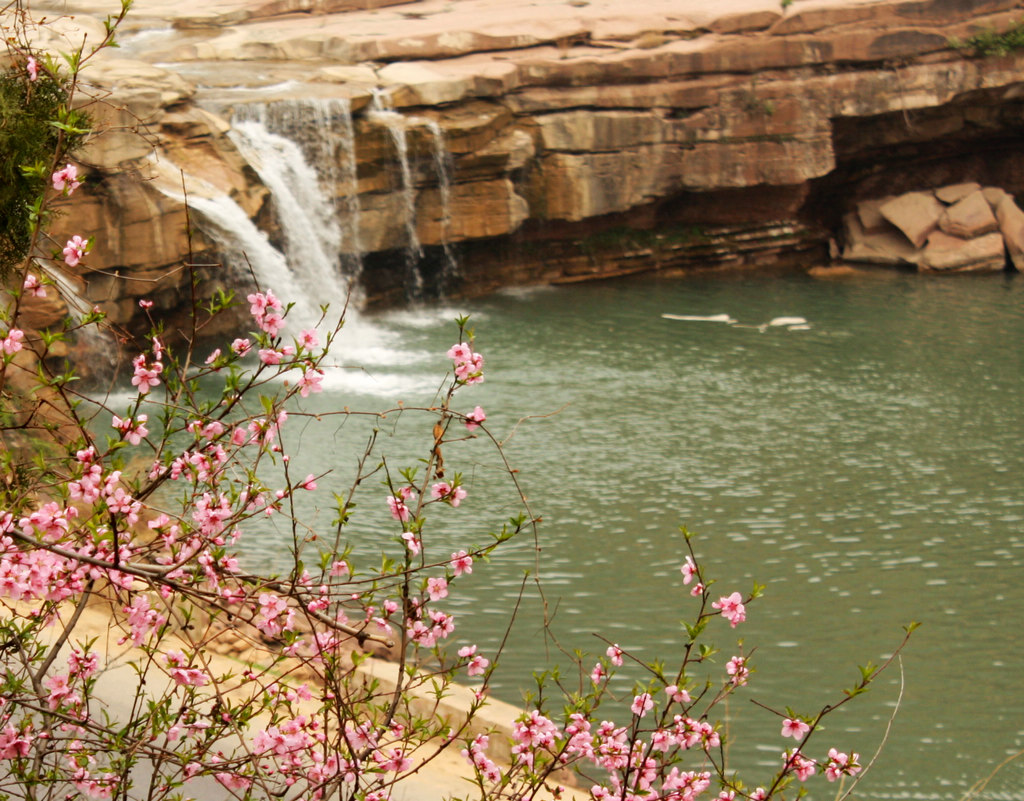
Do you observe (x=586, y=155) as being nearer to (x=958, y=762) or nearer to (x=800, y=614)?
(x=800, y=614)

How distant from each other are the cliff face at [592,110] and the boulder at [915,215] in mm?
766

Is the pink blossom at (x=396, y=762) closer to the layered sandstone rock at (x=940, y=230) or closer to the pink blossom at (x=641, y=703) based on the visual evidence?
the pink blossom at (x=641, y=703)

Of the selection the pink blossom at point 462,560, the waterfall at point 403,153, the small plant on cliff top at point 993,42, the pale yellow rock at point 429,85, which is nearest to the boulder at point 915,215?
the small plant on cliff top at point 993,42

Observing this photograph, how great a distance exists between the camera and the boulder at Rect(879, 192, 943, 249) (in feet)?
50.8

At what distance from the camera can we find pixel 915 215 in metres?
15.6

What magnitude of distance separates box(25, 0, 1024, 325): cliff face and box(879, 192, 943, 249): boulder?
77 centimetres

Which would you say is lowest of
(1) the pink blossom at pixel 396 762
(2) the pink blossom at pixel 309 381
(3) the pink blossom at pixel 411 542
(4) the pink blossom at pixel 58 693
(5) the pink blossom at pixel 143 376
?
(1) the pink blossom at pixel 396 762

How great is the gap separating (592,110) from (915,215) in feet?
15.2

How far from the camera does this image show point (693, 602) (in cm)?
648

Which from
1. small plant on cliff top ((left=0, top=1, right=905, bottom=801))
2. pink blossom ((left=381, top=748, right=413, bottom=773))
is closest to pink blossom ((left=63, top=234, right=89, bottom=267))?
small plant on cliff top ((left=0, top=1, right=905, bottom=801))

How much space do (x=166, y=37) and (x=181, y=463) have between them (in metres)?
13.8

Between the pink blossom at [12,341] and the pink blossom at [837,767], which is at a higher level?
the pink blossom at [12,341]

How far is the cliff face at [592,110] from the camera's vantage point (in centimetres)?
1323

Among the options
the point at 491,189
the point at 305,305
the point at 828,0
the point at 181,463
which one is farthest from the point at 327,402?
the point at 828,0
